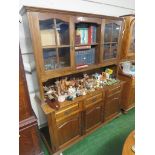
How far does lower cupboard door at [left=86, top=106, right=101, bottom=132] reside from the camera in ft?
5.73

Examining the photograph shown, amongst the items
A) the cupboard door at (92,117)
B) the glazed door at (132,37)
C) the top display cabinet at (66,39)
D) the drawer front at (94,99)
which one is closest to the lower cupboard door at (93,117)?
the cupboard door at (92,117)

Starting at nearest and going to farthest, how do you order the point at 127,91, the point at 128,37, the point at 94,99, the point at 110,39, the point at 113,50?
1. the point at 94,99
2. the point at 110,39
3. the point at 113,50
4. the point at 128,37
5. the point at 127,91

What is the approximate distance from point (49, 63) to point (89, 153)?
128 centimetres

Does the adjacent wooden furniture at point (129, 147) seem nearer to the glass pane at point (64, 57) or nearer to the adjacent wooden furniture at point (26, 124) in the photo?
the adjacent wooden furniture at point (26, 124)

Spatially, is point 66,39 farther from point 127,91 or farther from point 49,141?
point 127,91

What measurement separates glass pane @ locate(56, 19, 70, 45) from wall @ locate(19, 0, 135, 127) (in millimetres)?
372

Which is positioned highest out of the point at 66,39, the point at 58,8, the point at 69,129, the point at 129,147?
the point at 58,8

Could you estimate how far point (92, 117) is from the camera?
5.96 ft

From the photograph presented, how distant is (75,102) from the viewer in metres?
1.52

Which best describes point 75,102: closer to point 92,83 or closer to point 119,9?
point 92,83

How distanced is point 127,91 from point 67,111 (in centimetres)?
135

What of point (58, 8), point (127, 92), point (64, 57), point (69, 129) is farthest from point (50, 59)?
point (127, 92)
